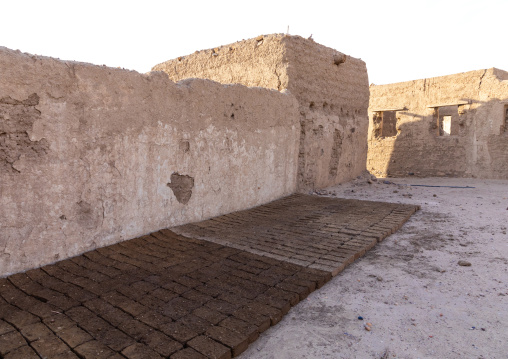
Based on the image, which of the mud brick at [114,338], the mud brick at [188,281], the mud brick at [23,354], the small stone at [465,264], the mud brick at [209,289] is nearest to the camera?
the mud brick at [23,354]

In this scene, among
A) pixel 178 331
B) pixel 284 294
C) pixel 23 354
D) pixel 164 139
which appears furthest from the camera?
pixel 164 139

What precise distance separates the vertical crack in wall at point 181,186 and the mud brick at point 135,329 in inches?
79.4

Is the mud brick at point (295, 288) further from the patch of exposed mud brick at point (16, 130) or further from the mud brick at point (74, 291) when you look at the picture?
the patch of exposed mud brick at point (16, 130)

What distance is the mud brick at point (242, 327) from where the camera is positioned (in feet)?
6.25

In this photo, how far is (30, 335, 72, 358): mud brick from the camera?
1.69m

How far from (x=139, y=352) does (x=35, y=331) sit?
611 millimetres

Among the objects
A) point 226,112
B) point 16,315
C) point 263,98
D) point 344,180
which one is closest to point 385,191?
point 344,180

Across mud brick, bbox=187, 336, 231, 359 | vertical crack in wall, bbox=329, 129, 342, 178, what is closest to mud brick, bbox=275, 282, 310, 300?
mud brick, bbox=187, 336, 231, 359

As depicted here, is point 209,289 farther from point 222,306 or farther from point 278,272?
point 278,272

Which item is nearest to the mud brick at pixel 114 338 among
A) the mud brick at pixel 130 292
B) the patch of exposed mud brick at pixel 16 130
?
the mud brick at pixel 130 292

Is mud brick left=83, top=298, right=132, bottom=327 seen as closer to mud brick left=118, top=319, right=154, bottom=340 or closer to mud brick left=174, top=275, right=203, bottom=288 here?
mud brick left=118, top=319, right=154, bottom=340

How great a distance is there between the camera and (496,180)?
947 cm

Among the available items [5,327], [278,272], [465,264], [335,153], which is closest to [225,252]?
[278,272]

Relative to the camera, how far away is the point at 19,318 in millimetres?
1982
